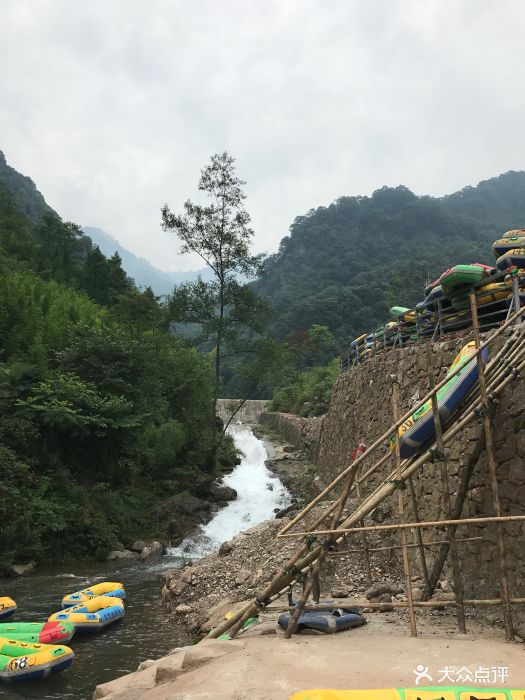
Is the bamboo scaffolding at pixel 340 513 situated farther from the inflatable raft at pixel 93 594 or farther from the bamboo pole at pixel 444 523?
the inflatable raft at pixel 93 594

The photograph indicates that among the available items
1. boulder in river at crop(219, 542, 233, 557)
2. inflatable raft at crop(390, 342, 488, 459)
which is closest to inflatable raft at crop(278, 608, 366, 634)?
inflatable raft at crop(390, 342, 488, 459)

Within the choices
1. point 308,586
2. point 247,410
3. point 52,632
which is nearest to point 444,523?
point 308,586

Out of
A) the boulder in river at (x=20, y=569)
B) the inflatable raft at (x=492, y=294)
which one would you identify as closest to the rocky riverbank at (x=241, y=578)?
the boulder in river at (x=20, y=569)

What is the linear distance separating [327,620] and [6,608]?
6.09 m

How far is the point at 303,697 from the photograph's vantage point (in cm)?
343

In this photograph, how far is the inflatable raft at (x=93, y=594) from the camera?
9.12 meters

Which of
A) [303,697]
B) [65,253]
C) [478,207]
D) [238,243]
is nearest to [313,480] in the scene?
[238,243]

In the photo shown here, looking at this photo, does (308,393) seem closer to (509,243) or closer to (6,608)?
(509,243)

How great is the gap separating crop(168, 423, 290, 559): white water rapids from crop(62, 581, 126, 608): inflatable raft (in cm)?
436

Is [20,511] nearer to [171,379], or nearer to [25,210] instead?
[171,379]

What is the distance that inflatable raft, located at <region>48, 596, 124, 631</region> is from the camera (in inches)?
321

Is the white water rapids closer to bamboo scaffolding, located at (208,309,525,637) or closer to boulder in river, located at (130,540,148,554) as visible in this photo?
boulder in river, located at (130,540,148,554)

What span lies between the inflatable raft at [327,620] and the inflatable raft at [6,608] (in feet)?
18.0

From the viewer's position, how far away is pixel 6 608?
870 centimetres
